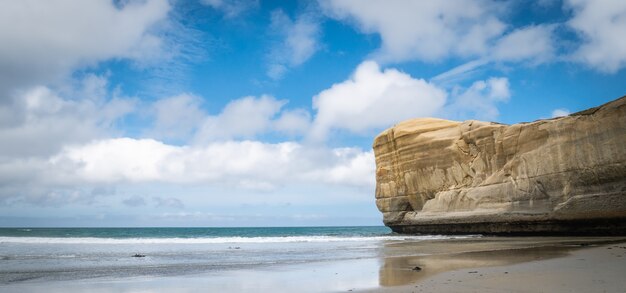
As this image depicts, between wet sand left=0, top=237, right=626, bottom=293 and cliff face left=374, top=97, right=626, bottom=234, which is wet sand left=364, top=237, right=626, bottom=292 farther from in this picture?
cliff face left=374, top=97, right=626, bottom=234

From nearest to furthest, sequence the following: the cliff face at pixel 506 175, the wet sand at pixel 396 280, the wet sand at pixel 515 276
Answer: the wet sand at pixel 515 276 < the wet sand at pixel 396 280 < the cliff face at pixel 506 175

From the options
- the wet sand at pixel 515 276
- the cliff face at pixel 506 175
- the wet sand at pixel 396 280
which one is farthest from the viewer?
the cliff face at pixel 506 175

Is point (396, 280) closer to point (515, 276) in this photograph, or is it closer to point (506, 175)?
point (515, 276)

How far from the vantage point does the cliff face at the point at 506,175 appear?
2261 centimetres

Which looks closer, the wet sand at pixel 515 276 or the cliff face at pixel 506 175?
the wet sand at pixel 515 276

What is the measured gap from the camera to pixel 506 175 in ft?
96.5

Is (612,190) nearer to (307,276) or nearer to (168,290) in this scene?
(307,276)

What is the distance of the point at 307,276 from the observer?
1077 cm

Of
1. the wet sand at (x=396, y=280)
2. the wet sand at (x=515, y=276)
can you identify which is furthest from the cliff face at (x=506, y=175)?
the wet sand at (x=396, y=280)

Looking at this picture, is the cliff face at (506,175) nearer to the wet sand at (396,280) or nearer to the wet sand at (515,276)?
the wet sand at (515,276)

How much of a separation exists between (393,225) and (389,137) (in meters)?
7.76

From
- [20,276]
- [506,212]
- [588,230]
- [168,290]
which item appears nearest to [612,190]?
[588,230]

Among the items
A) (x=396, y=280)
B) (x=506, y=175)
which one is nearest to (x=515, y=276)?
(x=396, y=280)

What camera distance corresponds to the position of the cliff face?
22.6 metres
